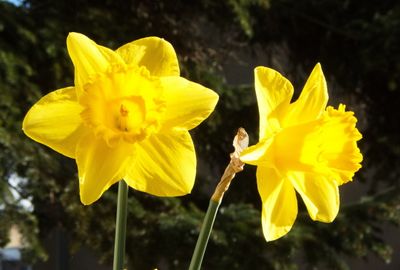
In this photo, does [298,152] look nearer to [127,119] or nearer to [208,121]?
[127,119]

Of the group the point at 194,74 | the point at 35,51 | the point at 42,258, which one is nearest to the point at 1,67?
the point at 35,51

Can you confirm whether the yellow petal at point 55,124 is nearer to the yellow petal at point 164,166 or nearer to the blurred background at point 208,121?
the yellow petal at point 164,166

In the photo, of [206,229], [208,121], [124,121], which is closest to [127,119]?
[124,121]

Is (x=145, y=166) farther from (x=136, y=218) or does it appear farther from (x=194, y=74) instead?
(x=194, y=74)

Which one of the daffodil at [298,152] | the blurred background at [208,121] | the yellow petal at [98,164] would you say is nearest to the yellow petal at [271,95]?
the daffodil at [298,152]

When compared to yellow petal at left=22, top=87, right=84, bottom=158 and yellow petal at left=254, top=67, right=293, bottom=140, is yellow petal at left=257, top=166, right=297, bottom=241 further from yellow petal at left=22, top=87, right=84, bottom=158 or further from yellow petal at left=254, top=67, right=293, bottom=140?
yellow petal at left=22, top=87, right=84, bottom=158

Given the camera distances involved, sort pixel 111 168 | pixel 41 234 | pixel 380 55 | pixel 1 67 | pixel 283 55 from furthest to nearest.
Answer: pixel 283 55 → pixel 380 55 → pixel 41 234 → pixel 1 67 → pixel 111 168

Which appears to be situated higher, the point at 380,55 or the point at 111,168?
the point at 111,168
